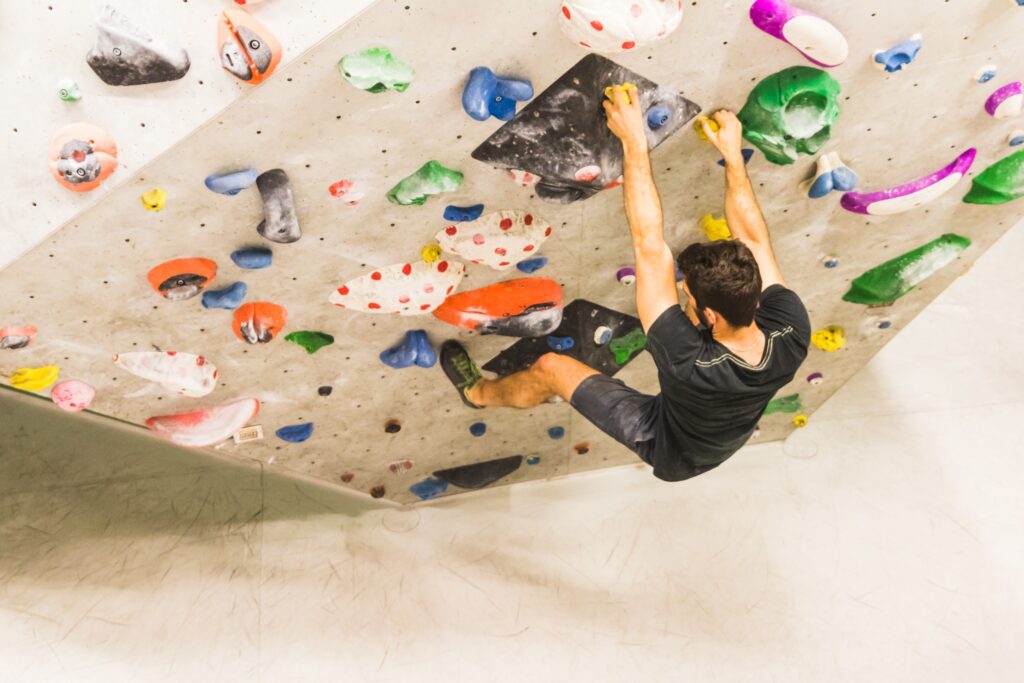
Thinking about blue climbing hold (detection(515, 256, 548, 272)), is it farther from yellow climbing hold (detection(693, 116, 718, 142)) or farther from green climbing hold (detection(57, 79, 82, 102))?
green climbing hold (detection(57, 79, 82, 102))

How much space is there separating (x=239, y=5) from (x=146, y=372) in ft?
3.53

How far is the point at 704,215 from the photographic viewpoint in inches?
95.8

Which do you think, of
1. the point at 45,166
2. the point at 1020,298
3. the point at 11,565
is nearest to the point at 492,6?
the point at 45,166

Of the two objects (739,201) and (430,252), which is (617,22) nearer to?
(739,201)

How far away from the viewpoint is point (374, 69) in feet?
5.74

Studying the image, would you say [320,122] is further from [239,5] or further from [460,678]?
[460,678]

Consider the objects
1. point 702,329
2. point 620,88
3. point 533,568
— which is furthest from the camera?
point 533,568

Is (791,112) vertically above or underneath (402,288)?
above

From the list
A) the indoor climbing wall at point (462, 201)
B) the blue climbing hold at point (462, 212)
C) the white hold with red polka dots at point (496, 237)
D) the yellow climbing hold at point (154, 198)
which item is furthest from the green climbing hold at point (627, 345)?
the yellow climbing hold at point (154, 198)

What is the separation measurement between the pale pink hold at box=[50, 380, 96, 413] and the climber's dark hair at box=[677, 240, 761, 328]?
149 cm

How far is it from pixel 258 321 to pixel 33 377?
0.53 meters

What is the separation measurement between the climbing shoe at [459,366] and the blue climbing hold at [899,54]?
1294mm

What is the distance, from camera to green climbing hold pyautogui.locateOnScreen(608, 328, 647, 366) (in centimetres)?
285

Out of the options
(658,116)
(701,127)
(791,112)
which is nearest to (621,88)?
(658,116)
